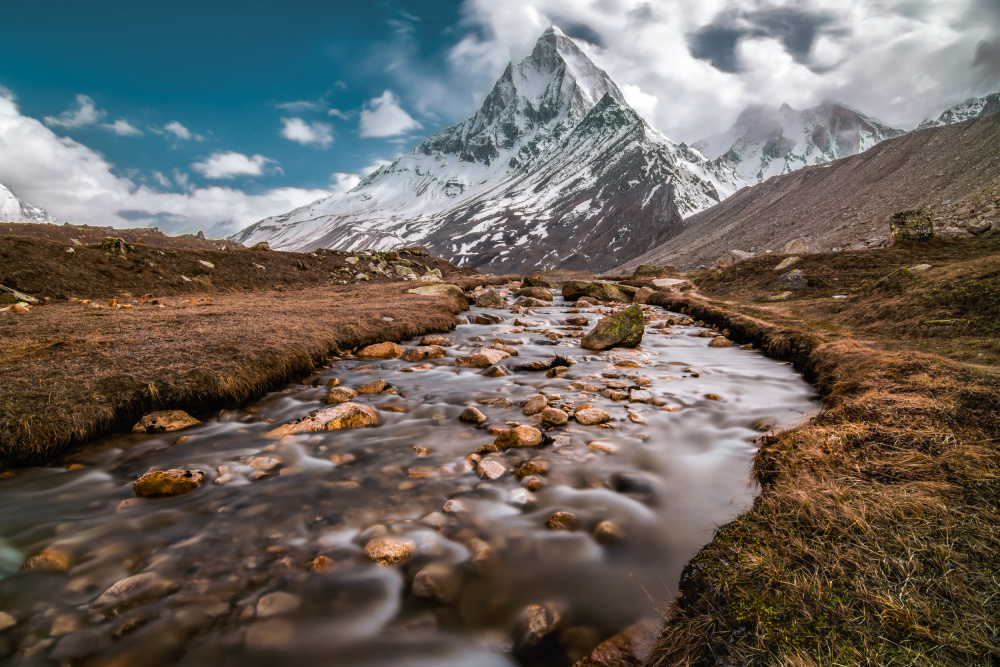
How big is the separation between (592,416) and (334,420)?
179 inches

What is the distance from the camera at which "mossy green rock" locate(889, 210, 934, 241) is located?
20375mm

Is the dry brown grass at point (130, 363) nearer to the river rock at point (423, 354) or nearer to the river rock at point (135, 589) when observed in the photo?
the river rock at point (423, 354)

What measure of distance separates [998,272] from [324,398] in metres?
16.4

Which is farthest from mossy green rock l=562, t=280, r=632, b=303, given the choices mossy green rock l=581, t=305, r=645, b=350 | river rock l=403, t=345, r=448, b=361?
river rock l=403, t=345, r=448, b=361

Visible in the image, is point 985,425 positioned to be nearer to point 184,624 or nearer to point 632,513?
point 632,513

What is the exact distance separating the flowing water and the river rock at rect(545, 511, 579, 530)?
4cm

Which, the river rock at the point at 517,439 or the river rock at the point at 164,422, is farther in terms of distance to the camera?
the river rock at the point at 164,422

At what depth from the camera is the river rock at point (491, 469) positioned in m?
5.52

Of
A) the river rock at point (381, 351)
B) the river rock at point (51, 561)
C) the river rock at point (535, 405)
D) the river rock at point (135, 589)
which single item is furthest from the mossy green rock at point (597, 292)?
the river rock at point (51, 561)

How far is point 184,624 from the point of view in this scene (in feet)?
10.5

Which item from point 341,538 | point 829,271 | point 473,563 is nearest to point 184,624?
point 341,538

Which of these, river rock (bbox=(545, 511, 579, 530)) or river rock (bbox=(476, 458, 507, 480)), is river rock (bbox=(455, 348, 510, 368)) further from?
river rock (bbox=(545, 511, 579, 530))

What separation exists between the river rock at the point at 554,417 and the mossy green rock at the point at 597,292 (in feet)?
88.3

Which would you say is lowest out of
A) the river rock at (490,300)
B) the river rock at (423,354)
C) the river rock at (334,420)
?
the river rock at (334,420)
